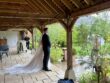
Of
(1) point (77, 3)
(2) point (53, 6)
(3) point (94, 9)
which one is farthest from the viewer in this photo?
(2) point (53, 6)

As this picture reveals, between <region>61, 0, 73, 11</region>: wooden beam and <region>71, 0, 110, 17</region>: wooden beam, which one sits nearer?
<region>71, 0, 110, 17</region>: wooden beam

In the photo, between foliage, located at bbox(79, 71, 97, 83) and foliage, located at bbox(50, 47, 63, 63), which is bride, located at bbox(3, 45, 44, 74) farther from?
foliage, located at bbox(79, 71, 97, 83)

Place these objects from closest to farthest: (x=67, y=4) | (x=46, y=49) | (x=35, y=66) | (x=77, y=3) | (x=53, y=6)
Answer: (x=77, y=3)
(x=67, y=4)
(x=53, y=6)
(x=46, y=49)
(x=35, y=66)

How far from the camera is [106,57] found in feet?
18.6

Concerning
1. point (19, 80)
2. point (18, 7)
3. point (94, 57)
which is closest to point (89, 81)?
point (94, 57)

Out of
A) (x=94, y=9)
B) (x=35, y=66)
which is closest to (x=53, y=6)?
(x=94, y=9)

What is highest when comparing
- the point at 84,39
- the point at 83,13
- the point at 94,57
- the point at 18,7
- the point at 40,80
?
the point at 18,7

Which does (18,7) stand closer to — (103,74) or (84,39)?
(84,39)

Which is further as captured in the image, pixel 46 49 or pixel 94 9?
pixel 46 49

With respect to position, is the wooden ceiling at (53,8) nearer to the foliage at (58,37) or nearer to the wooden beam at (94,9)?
the wooden beam at (94,9)

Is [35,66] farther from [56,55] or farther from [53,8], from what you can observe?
[53,8]

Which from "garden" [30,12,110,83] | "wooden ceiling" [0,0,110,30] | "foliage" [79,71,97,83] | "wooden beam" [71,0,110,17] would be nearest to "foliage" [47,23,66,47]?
"wooden ceiling" [0,0,110,30]

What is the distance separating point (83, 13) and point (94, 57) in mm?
1294

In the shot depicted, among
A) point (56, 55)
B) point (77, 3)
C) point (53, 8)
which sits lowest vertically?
point (56, 55)
